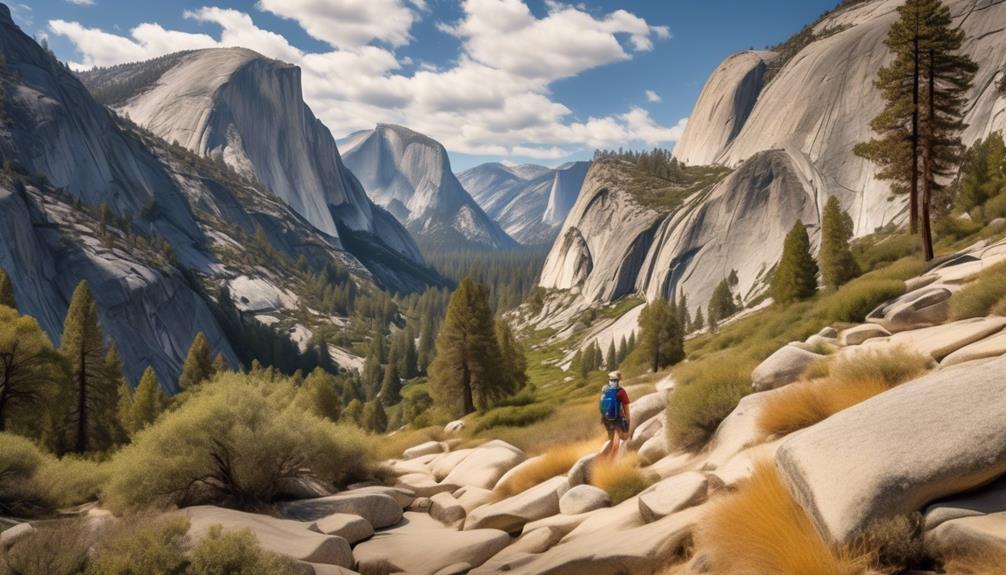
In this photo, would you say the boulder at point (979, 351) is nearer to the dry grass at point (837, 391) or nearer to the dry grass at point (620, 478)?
the dry grass at point (837, 391)

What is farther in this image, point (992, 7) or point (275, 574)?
point (992, 7)

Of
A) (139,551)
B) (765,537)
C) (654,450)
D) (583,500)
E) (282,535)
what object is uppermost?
(765,537)

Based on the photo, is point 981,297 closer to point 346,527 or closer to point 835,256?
point 346,527

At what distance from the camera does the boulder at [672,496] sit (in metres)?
9.18

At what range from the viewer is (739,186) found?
4823 inches

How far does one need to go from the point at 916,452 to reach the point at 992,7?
133190mm

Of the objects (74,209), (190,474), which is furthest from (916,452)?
(74,209)

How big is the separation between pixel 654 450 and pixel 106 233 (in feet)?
454

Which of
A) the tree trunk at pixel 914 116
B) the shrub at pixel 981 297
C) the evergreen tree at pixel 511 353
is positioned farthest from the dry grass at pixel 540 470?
the evergreen tree at pixel 511 353

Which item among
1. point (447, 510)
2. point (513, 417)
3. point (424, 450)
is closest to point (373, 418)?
point (513, 417)

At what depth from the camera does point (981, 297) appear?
13672 mm

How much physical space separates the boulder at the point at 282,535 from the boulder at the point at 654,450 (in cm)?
733

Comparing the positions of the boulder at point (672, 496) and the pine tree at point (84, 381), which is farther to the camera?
the pine tree at point (84, 381)

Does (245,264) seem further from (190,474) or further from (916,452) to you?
(916,452)
